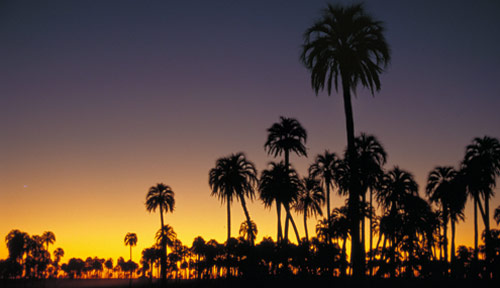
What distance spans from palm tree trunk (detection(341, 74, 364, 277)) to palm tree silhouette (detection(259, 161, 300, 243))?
26.1 metres

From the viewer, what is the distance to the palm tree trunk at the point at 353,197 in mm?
28859

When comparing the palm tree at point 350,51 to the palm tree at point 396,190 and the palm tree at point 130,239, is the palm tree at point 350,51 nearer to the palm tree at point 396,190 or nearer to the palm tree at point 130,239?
the palm tree at point 396,190

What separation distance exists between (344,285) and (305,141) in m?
26.0

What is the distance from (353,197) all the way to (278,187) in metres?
28.9

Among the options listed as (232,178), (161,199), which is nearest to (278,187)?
(232,178)

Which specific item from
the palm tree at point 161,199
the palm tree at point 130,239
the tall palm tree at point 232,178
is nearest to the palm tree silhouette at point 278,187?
the tall palm tree at point 232,178

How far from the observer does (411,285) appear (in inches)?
1347

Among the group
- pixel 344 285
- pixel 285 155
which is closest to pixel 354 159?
pixel 344 285

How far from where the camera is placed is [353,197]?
96.7 ft

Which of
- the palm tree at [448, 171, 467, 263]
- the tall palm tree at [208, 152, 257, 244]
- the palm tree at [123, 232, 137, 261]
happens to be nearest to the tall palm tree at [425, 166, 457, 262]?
the palm tree at [448, 171, 467, 263]

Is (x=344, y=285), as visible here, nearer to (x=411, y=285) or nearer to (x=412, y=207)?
(x=411, y=285)

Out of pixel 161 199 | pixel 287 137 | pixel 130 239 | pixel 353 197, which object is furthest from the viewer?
pixel 130 239

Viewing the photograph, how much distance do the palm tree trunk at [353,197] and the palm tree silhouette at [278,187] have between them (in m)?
26.1

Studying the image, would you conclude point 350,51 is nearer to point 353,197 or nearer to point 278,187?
point 353,197
